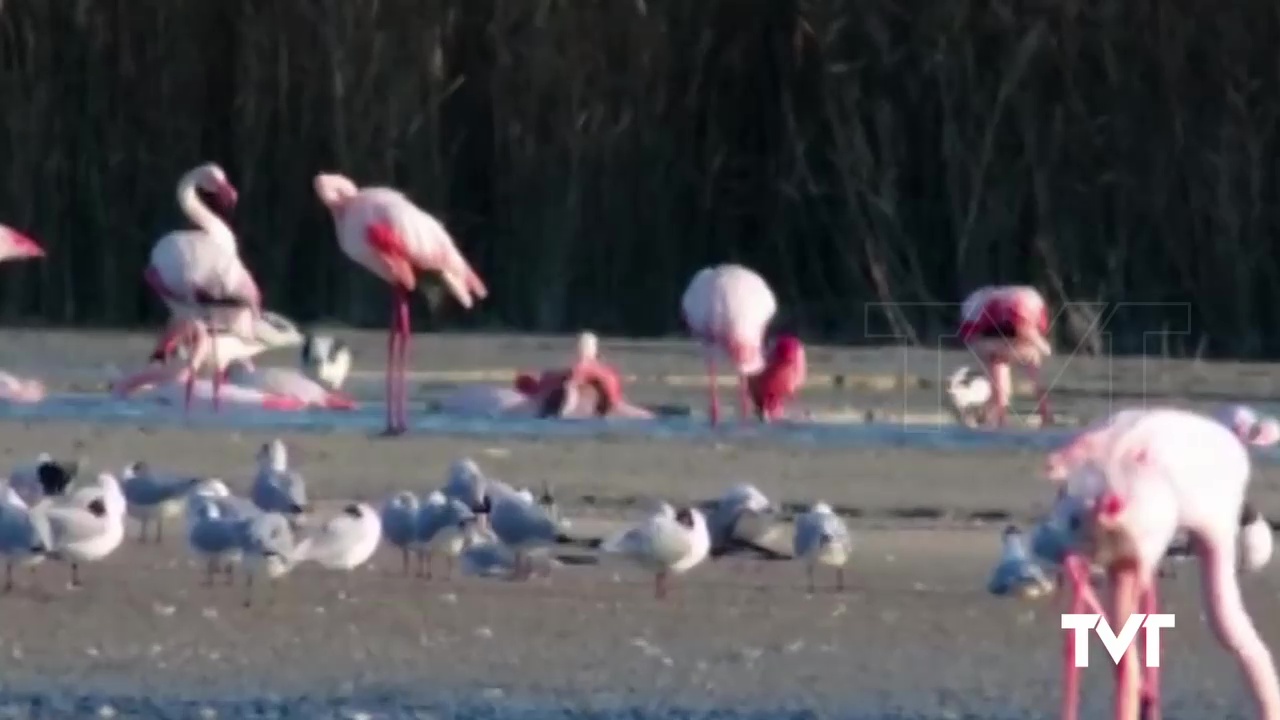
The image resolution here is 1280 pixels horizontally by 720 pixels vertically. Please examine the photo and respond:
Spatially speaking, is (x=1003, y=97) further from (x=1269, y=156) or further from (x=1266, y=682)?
(x=1266, y=682)

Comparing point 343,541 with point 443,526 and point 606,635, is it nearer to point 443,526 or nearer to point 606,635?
point 443,526

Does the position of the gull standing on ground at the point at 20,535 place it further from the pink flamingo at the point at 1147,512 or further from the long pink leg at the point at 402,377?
the long pink leg at the point at 402,377

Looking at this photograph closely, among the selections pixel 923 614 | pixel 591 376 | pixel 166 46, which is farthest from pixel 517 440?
pixel 166 46

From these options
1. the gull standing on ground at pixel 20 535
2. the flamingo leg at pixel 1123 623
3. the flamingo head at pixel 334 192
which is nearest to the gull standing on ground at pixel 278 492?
the gull standing on ground at pixel 20 535

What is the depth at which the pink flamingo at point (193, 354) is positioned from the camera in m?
15.6

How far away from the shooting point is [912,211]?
22953mm

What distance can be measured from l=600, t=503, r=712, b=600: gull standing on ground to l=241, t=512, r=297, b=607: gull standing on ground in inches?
36.4

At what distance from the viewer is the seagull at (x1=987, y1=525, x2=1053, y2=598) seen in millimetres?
8867

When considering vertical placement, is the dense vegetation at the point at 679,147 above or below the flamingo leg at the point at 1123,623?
above

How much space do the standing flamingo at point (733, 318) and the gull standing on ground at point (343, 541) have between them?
233 inches

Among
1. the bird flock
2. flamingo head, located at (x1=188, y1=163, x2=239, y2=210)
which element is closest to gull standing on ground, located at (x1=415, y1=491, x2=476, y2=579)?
the bird flock

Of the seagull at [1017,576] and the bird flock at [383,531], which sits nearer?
the seagull at [1017,576]

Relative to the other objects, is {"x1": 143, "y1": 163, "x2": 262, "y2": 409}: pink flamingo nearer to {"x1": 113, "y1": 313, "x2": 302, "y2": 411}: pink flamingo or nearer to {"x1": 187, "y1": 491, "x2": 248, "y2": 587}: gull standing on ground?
{"x1": 113, "y1": 313, "x2": 302, "y2": 411}: pink flamingo

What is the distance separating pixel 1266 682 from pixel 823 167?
16924 mm
